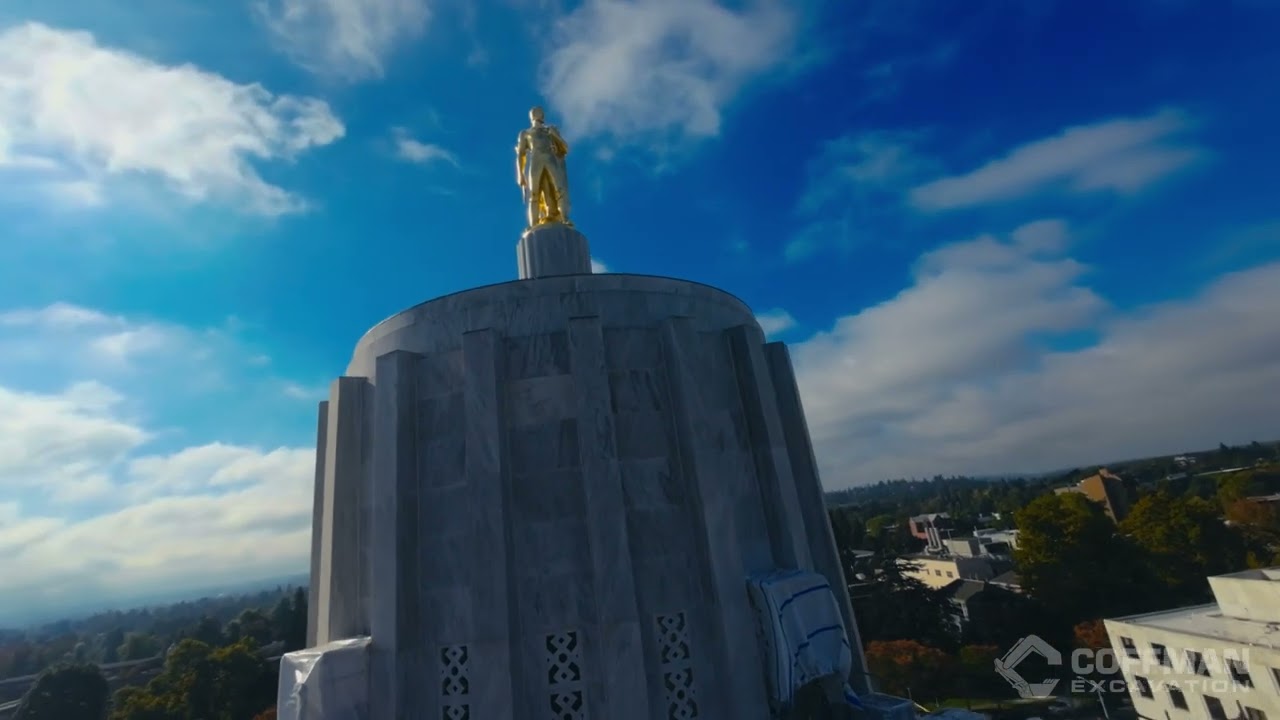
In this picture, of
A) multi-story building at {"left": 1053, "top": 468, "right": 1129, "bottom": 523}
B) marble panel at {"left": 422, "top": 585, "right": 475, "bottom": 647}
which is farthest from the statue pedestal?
multi-story building at {"left": 1053, "top": 468, "right": 1129, "bottom": 523}

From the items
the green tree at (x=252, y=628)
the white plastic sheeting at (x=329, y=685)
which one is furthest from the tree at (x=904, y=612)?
the green tree at (x=252, y=628)

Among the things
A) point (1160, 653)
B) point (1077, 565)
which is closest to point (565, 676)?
point (1160, 653)

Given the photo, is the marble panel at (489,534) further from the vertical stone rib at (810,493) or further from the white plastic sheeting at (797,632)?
the vertical stone rib at (810,493)

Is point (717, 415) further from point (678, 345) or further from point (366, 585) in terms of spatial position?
point (366, 585)

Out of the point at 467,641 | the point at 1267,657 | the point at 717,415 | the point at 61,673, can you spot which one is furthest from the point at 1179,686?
the point at 61,673

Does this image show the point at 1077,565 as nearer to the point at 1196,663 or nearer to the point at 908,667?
the point at 908,667

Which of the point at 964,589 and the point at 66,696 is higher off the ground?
the point at 66,696
